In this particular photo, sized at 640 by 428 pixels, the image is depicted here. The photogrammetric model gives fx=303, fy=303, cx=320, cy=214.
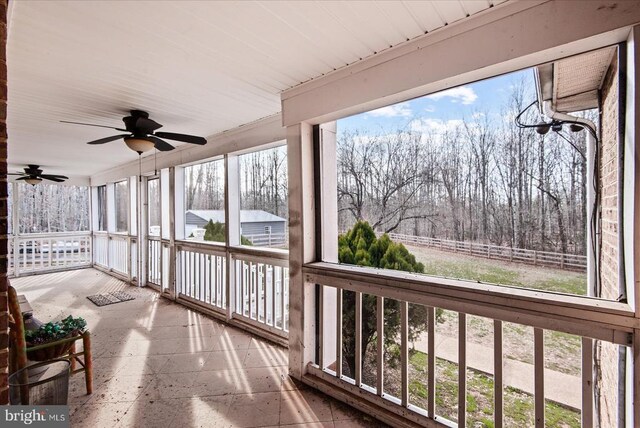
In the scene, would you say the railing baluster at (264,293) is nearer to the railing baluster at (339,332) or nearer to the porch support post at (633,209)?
the railing baluster at (339,332)

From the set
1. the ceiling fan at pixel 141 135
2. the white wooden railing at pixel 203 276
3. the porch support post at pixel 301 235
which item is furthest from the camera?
the white wooden railing at pixel 203 276

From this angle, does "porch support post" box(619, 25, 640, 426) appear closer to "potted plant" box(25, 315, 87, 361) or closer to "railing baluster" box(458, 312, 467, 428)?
"railing baluster" box(458, 312, 467, 428)

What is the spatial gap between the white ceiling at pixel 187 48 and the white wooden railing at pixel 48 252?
5.29 m

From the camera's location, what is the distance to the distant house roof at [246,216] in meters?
3.52

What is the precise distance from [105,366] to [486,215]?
3351 mm

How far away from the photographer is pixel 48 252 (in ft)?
22.9

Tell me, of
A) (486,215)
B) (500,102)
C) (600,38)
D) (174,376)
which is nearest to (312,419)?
(174,376)

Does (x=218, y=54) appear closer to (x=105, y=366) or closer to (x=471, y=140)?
(x=471, y=140)

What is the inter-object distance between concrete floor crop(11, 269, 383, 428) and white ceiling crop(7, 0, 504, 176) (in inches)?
92.5

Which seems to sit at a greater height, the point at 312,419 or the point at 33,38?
the point at 33,38

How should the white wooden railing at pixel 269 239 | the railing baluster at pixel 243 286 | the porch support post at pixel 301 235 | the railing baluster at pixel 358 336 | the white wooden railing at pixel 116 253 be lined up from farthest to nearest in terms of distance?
the white wooden railing at pixel 116 253
the railing baluster at pixel 243 286
the white wooden railing at pixel 269 239
the porch support post at pixel 301 235
the railing baluster at pixel 358 336

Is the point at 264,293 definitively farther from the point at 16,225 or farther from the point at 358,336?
the point at 16,225

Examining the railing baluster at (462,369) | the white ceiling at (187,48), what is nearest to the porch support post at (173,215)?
the white ceiling at (187,48)

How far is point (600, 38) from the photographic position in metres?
1.28
